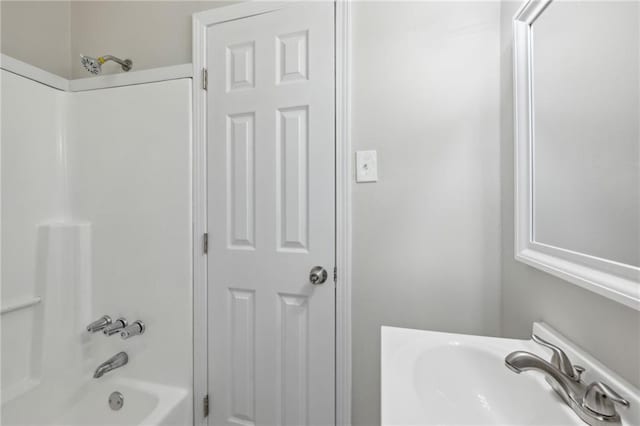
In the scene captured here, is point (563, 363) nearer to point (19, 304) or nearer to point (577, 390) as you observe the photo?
point (577, 390)

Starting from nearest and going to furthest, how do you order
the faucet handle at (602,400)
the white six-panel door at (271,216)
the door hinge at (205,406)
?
the faucet handle at (602,400) < the white six-panel door at (271,216) < the door hinge at (205,406)

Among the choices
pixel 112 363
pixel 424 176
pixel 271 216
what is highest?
pixel 424 176

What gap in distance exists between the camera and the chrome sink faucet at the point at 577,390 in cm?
46

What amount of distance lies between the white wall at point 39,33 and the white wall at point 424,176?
1602 mm

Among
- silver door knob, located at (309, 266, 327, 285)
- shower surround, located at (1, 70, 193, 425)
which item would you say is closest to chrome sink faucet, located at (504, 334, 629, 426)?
silver door knob, located at (309, 266, 327, 285)

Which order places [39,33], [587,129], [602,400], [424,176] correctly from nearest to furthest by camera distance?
[602,400] < [587,129] < [424,176] < [39,33]

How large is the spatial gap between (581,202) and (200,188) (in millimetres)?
1308

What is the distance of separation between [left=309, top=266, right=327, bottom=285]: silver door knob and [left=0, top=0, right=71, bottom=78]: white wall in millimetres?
1737

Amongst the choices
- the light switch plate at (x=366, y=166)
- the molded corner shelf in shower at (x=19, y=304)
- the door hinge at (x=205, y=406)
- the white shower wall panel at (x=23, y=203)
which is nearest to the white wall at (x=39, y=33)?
the white shower wall panel at (x=23, y=203)

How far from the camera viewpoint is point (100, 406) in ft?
4.21

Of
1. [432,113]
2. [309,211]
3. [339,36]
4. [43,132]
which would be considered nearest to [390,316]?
[309,211]

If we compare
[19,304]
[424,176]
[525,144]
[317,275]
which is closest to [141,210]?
[19,304]

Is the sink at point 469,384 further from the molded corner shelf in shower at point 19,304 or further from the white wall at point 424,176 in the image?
the molded corner shelf in shower at point 19,304

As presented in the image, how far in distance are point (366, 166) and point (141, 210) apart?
1.08 metres
